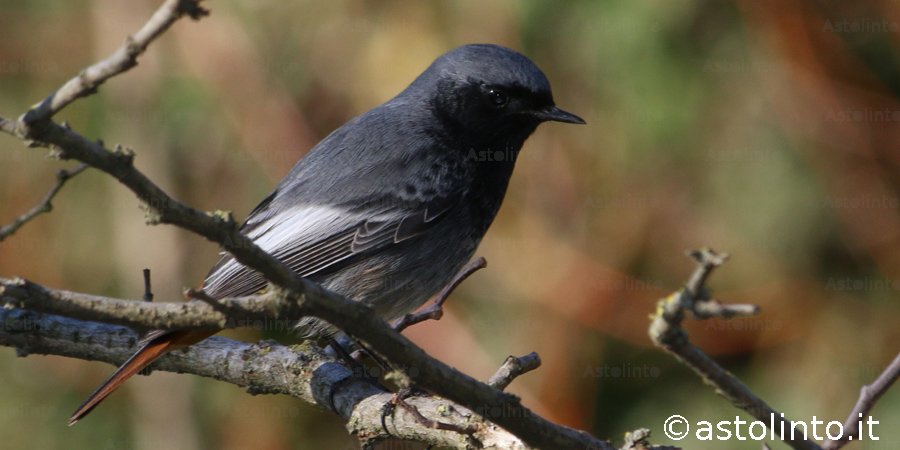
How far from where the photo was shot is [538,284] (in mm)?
5148

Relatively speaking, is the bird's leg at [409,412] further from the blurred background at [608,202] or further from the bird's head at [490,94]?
the blurred background at [608,202]

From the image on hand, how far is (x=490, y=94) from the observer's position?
4484 millimetres

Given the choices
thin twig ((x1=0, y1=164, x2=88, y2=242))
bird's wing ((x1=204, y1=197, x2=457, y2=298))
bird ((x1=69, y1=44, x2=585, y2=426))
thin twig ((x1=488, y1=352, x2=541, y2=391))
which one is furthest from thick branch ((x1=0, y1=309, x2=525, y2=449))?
thin twig ((x1=0, y1=164, x2=88, y2=242))

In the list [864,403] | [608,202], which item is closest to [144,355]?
[864,403]

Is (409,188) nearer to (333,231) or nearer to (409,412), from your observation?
(333,231)

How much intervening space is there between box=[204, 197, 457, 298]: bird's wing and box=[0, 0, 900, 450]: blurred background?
1060 millimetres

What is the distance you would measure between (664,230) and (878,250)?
3.37 ft

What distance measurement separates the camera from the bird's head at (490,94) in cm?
440

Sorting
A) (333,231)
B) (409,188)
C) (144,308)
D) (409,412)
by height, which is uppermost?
(409,188)

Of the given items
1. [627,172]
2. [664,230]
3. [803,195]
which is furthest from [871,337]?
[627,172]

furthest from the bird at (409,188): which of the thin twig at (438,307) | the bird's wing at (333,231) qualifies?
the thin twig at (438,307)

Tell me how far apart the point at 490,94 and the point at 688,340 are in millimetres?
2852

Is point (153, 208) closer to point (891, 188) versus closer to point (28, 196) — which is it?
point (891, 188)

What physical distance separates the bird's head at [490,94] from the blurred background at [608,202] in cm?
79
